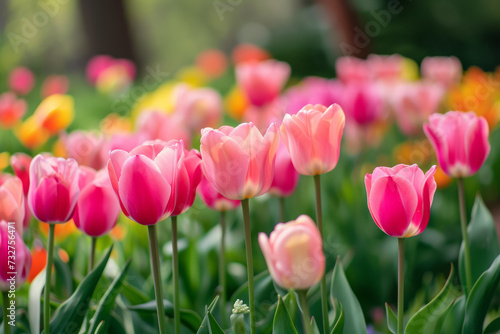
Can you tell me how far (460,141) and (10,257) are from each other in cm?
102

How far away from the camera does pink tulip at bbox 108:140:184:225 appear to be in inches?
40.1

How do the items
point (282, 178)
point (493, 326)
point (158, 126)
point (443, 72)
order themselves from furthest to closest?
1. point (443, 72)
2. point (158, 126)
3. point (282, 178)
4. point (493, 326)

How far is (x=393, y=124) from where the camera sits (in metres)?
3.98

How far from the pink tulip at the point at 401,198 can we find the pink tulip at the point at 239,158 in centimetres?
20

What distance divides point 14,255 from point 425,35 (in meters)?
8.03

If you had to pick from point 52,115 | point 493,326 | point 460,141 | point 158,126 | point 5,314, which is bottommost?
point 493,326

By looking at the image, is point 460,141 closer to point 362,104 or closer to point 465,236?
point 465,236

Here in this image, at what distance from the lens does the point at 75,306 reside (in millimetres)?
1207

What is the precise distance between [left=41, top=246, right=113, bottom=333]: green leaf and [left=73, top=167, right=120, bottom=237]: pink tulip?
0.10 meters

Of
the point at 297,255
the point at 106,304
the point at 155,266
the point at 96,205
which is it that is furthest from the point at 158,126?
the point at 297,255

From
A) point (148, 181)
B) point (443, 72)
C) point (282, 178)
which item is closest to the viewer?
point (148, 181)

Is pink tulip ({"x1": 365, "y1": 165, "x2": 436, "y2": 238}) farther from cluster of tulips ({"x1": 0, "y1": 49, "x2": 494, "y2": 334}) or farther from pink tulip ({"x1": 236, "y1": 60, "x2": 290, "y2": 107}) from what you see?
pink tulip ({"x1": 236, "y1": 60, "x2": 290, "y2": 107})

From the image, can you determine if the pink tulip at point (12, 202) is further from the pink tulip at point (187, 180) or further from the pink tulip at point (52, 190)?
the pink tulip at point (187, 180)

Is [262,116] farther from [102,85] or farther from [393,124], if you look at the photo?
[102,85]
